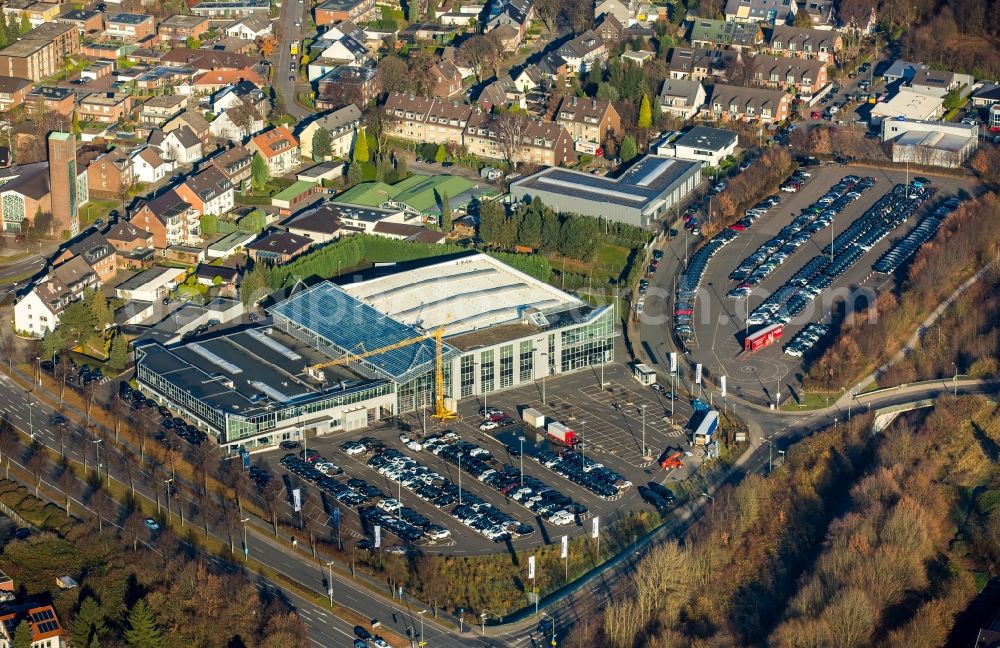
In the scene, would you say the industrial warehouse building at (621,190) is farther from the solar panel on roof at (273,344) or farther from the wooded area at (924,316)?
the solar panel on roof at (273,344)

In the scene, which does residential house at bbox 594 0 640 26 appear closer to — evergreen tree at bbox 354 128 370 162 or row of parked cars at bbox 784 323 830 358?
evergreen tree at bbox 354 128 370 162

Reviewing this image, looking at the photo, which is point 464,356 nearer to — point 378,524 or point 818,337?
point 378,524

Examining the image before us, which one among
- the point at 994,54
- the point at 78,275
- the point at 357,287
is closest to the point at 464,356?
the point at 357,287

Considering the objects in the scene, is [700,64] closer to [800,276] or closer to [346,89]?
[346,89]

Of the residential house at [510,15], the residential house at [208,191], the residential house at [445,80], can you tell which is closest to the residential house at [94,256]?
the residential house at [208,191]

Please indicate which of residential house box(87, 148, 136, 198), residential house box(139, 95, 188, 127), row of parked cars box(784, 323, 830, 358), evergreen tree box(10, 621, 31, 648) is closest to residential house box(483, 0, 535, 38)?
residential house box(139, 95, 188, 127)

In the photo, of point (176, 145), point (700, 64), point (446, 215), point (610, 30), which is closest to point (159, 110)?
point (176, 145)
